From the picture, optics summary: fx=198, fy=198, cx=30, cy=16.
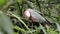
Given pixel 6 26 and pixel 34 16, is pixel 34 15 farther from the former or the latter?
pixel 6 26

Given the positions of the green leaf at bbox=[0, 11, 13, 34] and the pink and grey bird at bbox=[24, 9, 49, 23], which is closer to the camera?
the green leaf at bbox=[0, 11, 13, 34]

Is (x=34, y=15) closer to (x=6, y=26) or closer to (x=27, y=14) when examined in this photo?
(x=27, y=14)

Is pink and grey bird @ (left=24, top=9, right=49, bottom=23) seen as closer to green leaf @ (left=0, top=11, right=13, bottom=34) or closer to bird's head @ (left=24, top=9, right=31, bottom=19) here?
bird's head @ (left=24, top=9, right=31, bottom=19)

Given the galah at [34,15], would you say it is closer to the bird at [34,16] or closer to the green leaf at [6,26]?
the bird at [34,16]

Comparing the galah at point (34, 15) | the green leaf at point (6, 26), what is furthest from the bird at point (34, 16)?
the green leaf at point (6, 26)

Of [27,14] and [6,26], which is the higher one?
[6,26]

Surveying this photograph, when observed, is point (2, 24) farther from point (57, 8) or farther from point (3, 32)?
point (57, 8)

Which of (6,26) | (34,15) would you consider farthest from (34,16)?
(6,26)

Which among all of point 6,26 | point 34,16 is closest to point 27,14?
point 34,16

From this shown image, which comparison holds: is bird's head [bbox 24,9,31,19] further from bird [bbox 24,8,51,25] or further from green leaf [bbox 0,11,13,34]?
green leaf [bbox 0,11,13,34]

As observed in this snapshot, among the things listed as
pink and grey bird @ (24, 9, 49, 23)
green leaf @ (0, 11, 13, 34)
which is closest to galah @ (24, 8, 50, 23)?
pink and grey bird @ (24, 9, 49, 23)

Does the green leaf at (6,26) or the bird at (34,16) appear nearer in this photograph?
the green leaf at (6,26)

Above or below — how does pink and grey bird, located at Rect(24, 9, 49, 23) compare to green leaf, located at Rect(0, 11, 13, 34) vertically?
below

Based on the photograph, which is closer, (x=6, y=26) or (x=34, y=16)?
(x=6, y=26)
